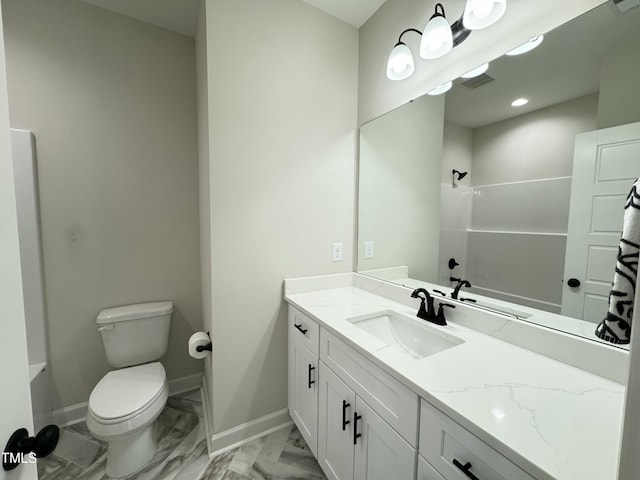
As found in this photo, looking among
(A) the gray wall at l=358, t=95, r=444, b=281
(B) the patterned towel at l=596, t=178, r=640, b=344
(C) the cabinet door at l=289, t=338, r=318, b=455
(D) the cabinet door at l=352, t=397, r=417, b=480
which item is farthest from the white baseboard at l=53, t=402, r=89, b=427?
(B) the patterned towel at l=596, t=178, r=640, b=344

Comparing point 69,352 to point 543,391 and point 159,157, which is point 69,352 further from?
point 543,391

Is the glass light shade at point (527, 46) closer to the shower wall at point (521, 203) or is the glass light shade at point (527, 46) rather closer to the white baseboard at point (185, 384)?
the shower wall at point (521, 203)

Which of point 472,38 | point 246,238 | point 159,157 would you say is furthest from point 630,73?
point 159,157

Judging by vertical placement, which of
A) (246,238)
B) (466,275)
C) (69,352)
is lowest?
(69,352)

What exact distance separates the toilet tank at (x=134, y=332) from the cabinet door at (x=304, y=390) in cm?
95

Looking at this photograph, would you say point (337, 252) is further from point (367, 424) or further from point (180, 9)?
point (180, 9)

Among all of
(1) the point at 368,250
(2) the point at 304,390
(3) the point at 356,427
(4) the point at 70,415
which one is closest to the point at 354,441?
(3) the point at 356,427

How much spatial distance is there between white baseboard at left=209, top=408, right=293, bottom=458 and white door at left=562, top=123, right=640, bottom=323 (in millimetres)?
1661

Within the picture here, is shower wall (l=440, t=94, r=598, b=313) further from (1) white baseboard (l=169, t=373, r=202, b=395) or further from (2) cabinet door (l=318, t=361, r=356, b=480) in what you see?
(1) white baseboard (l=169, t=373, r=202, b=395)

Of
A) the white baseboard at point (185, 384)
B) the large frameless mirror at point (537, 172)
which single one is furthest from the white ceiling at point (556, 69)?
the white baseboard at point (185, 384)

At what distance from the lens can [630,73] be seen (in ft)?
2.67

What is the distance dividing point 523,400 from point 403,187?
126cm

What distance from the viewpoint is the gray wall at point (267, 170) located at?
1.43m

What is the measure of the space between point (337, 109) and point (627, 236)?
1563 mm
